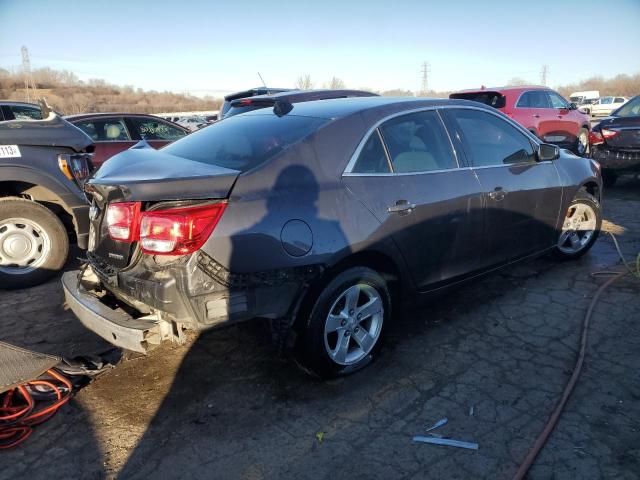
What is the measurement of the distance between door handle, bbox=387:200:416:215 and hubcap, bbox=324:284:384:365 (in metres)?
0.51

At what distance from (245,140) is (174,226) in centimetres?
100

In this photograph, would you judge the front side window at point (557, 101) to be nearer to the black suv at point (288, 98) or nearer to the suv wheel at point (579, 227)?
the black suv at point (288, 98)

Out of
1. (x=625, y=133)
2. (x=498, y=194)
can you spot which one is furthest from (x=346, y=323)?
(x=625, y=133)

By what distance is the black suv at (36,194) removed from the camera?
4527 mm

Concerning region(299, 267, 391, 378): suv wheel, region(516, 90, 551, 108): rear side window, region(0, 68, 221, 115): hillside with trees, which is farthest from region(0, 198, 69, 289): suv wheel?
region(0, 68, 221, 115): hillside with trees

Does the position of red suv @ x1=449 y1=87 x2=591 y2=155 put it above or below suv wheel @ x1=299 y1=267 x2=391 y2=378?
above

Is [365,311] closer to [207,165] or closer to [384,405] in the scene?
[384,405]

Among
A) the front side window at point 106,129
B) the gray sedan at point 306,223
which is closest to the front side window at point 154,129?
the front side window at point 106,129

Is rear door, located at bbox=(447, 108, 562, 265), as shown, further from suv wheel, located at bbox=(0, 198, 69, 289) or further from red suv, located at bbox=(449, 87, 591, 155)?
red suv, located at bbox=(449, 87, 591, 155)

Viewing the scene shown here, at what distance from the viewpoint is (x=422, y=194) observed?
325cm

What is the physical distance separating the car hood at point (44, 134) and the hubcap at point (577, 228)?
4.96 metres

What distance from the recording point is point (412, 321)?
154 inches

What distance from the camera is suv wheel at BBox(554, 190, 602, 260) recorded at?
4.89m

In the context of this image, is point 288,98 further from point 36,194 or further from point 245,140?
point 245,140
